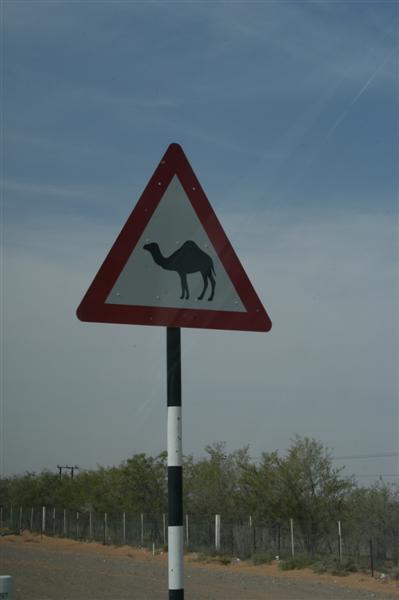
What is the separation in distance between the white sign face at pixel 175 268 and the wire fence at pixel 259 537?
2449cm

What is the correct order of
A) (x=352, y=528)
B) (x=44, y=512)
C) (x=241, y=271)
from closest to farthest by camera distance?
1. (x=241, y=271)
2. (x=352, y=528)
3. (x=44, y=512)

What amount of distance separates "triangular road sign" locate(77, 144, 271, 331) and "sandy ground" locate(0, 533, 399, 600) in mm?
12953

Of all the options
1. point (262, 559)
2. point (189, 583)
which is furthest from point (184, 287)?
point (262, 559)

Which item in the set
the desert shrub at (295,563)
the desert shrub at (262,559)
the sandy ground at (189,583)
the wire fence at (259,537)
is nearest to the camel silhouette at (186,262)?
the sandy ground at (189,583)

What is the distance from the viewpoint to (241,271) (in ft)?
12.4

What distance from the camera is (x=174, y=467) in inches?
137

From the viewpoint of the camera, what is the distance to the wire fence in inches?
1180

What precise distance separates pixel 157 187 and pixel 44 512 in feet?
185

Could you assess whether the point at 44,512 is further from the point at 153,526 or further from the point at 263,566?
the point at 263,566

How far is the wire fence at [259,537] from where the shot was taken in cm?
2997

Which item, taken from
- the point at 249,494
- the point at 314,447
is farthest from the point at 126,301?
the point at 249,494

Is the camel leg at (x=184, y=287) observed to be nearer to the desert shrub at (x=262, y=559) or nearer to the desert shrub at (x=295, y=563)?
the desert shrub at (x=295, y=563)

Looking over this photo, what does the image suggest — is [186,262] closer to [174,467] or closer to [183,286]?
[183,286]

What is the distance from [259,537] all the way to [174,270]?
108ft
